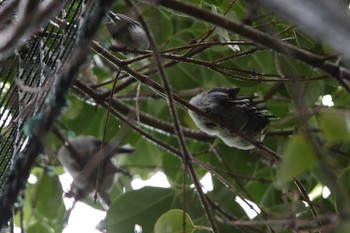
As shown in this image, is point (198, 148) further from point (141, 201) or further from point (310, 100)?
point (310, 100)

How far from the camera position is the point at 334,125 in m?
0.55

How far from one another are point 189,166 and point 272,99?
0.71 meters

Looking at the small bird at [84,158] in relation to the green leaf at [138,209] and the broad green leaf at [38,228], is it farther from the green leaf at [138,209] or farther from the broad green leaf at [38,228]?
the green leaf at [138,209]

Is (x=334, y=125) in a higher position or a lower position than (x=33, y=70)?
lower

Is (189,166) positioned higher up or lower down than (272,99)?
lower down

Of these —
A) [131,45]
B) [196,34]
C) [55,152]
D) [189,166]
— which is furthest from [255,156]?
[189,166]

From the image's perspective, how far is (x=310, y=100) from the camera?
1102 millimetres

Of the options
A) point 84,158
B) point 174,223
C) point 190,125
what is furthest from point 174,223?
point 84,158

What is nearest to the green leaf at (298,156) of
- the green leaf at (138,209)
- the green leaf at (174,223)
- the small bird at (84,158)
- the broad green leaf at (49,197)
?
the green leaf at (174,223)

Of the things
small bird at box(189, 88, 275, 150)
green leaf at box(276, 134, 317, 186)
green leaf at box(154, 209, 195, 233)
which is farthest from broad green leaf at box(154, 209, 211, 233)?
green leaf at box(276, 134, 317, 186)

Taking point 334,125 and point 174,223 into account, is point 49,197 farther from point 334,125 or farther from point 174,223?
point 334,125

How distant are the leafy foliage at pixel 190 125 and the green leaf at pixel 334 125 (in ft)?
1.12

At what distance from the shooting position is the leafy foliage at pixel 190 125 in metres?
1.02

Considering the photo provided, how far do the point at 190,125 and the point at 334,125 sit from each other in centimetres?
104
